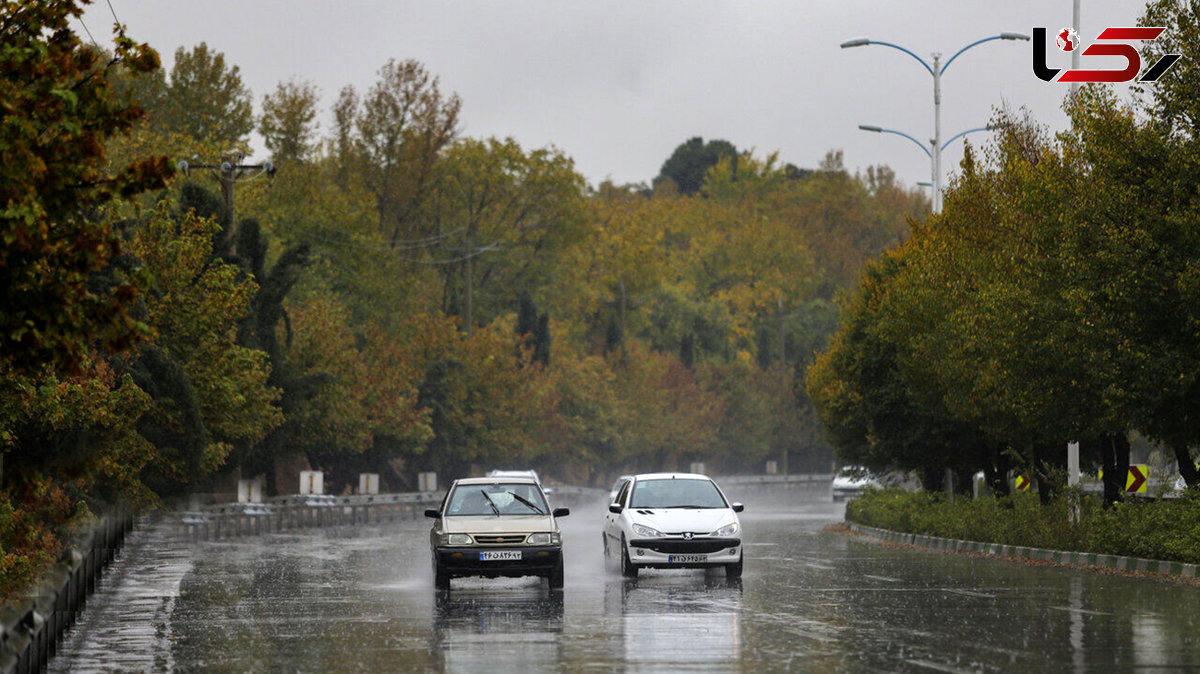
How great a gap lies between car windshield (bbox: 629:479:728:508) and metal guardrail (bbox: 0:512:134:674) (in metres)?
8.00

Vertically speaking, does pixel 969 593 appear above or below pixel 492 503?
below

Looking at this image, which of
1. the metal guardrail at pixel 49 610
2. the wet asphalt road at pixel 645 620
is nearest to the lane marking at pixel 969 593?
the wet asphalt road at pixel 645 620

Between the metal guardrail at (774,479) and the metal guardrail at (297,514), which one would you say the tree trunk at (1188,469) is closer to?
the metal guardrail at (297,514)

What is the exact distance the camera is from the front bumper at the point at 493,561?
2195 centimetres

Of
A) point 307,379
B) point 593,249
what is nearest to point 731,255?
point 593,249

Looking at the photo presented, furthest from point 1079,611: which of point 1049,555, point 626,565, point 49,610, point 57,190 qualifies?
point 1049,555

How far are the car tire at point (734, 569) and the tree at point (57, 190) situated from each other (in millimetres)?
14591

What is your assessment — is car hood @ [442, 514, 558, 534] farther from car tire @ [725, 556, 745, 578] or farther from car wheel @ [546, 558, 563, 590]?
car tire @ [725, 556, 745, 578]

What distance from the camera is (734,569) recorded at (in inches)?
966

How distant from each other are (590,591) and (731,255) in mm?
105642

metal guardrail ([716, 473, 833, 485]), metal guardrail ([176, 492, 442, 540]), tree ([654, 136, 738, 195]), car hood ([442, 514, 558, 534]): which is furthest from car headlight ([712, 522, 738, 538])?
tree ([654, 136, 738, 195])

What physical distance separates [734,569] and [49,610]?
12151 millimetres

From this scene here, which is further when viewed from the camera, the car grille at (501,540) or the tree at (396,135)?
the tree at (396,135)

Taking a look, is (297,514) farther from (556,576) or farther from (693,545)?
(556,576)
